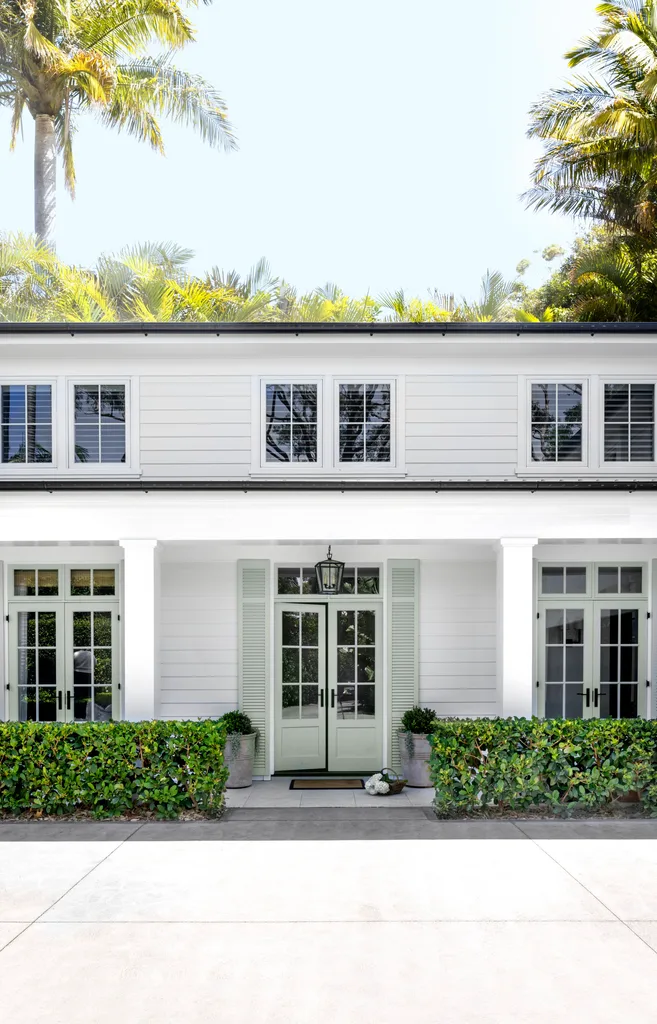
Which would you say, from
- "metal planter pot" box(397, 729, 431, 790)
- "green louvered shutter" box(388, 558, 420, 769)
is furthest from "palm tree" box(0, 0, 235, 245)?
"metal planter pot" box(397, 729, 431, 790)

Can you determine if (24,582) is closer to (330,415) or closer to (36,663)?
(36,663)

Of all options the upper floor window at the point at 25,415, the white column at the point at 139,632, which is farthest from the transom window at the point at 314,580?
the upper floor window at the point at 25,415

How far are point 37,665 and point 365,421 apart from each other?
192 inches

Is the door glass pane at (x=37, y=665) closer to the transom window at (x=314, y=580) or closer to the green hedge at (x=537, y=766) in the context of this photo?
the transom window at (x=314, y=580)

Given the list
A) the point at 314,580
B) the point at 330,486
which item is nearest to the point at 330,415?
the point at 330,486

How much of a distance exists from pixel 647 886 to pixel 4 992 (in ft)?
13.8

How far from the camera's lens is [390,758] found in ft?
33.5

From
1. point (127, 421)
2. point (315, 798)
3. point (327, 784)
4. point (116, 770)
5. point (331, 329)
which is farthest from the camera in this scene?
point (127, 421)

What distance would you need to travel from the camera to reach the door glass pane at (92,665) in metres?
10.2

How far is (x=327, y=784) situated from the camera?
992 centimetres

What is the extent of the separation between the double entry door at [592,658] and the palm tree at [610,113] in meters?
10.9

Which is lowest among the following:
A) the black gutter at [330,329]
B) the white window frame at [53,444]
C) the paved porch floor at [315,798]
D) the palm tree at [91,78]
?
the paved porch floor at [315,798]

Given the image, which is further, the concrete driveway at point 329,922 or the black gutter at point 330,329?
the black gutter at point 330,329

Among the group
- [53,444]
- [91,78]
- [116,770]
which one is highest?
[91,78]
